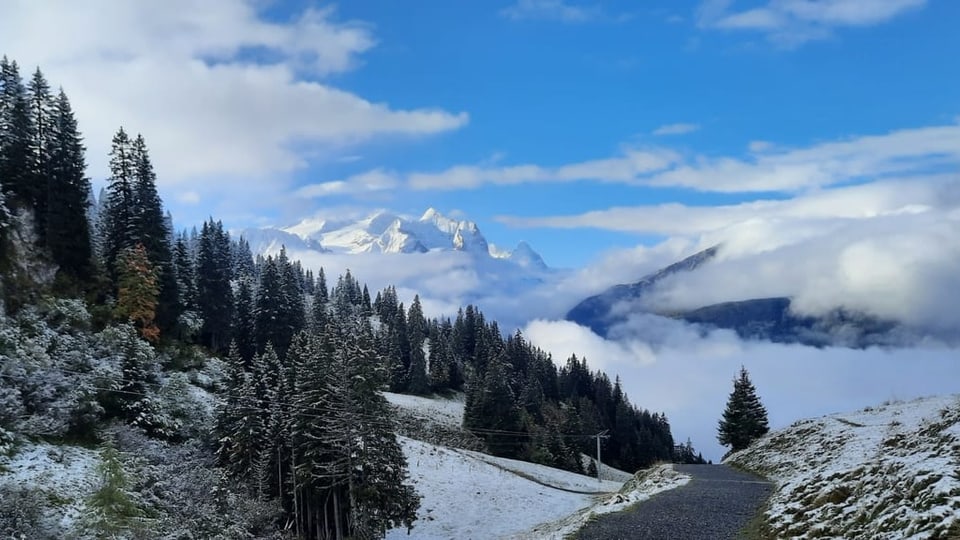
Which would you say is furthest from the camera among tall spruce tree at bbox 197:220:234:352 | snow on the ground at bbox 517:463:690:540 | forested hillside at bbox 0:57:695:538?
tall spruce tree at bbox 197:220:234:352

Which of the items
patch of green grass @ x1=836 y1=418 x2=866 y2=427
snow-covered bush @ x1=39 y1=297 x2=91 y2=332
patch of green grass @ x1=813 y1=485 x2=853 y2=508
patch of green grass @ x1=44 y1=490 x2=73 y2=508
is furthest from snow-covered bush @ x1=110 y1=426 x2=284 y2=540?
patch of green grass @ x1=836 y1=418 x2=866 y2=427

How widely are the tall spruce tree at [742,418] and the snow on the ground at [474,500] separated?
62.8 ft

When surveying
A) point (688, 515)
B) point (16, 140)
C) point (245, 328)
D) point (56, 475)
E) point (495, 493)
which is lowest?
point (495, 493)

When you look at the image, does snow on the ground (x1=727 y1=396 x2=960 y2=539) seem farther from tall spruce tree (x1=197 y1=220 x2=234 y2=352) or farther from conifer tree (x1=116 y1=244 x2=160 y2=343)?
tall spruce tree (x1=197 y1=220 x2=234 y2=352)

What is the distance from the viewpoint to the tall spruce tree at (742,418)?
62.5 m

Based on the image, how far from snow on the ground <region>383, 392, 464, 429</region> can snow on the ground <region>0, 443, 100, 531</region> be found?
192 ft

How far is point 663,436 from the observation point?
145000mm

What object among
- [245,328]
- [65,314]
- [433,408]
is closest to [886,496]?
[65,314]

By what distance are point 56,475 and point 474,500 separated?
30.2 m

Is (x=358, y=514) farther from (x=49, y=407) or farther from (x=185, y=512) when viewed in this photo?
(x=49, y=407)

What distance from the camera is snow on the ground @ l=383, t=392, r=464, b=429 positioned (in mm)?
98062

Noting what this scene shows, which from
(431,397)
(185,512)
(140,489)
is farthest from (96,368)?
(431,397)

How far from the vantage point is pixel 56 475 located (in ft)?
96.7

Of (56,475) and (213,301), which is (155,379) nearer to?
(56,475)
